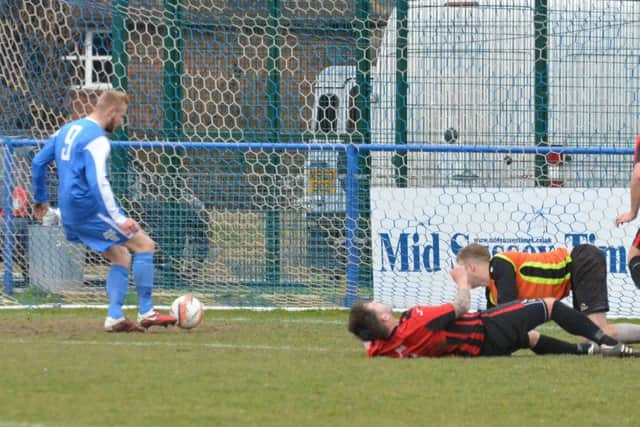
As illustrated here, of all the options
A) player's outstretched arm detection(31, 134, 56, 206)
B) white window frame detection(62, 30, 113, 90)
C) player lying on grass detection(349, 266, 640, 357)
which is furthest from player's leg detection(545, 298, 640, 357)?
white window frame detection(62, 30, 113, 90)

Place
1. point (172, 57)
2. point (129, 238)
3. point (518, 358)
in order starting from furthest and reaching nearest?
point (172, 57), point (129, 238), point (518, 358)

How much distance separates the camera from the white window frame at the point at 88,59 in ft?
44.8

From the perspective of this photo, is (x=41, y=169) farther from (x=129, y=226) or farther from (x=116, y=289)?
(x=116, y=289)

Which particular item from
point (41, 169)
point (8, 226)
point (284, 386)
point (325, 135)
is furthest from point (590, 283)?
point (8, 226)

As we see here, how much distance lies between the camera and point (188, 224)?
43.1 ft

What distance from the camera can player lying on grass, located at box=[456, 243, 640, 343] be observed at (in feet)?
28.4

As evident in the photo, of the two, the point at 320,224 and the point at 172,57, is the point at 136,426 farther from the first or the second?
the point at 172,57

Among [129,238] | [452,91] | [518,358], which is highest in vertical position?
[452,91]

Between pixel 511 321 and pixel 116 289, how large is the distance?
3197mm

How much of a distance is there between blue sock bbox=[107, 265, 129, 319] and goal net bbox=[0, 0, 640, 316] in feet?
9.16

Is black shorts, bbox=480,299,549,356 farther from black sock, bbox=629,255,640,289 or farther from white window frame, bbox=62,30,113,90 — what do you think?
white window frame, bbox=62,30,113,90

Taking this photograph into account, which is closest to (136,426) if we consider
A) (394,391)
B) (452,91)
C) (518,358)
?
(394,391)

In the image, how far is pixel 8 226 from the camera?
515 inches

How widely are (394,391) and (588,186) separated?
6.29 m
